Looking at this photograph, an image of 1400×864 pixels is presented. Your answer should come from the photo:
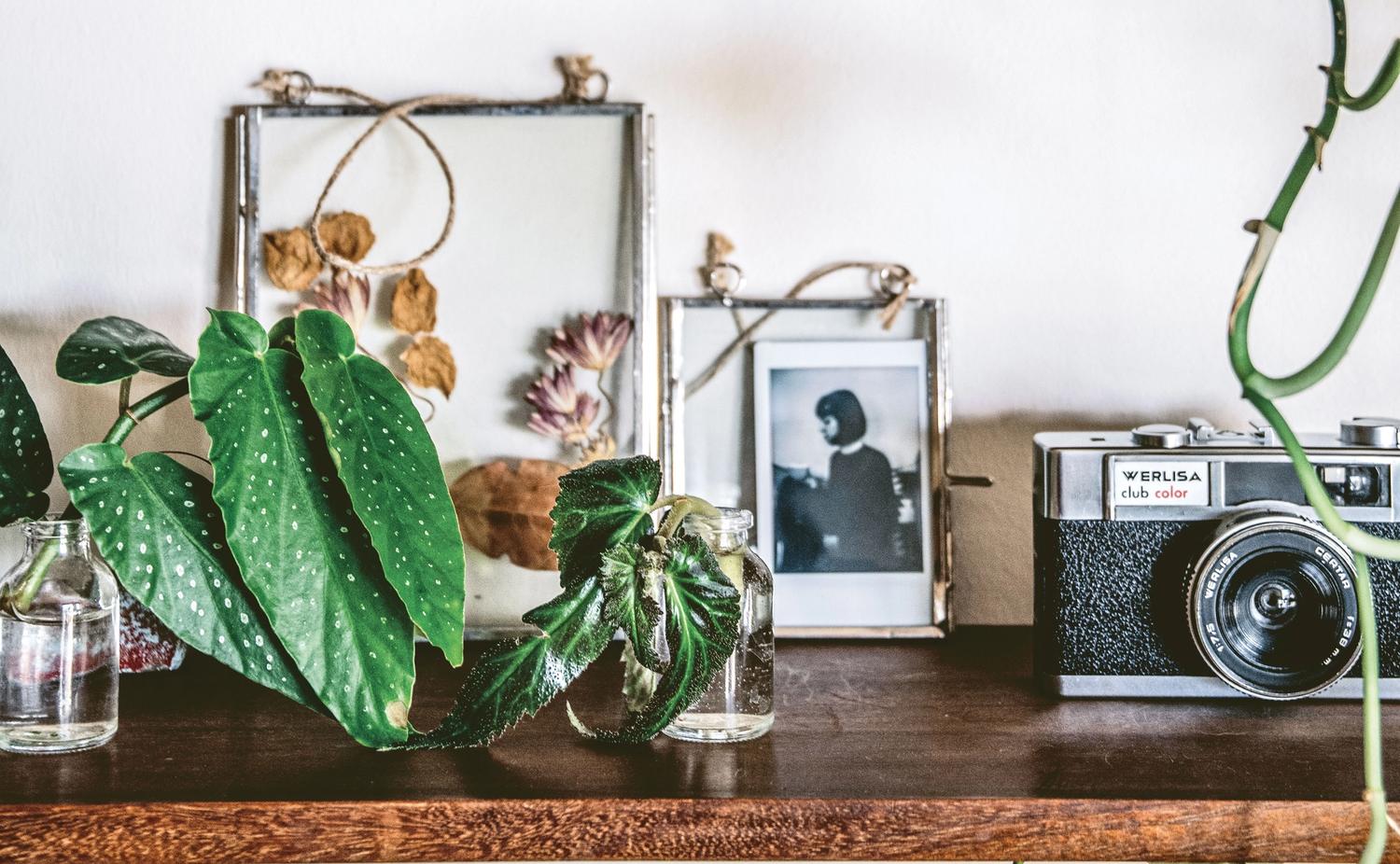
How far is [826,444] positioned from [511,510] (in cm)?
23

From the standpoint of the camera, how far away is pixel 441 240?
800 millimetres

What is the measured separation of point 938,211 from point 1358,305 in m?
0.34

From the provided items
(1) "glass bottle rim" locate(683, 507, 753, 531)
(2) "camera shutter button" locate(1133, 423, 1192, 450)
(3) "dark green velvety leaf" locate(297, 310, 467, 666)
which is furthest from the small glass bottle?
(2) "camera shutter button" locate(1133, 423, 1192, 450)

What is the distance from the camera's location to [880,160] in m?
0.82

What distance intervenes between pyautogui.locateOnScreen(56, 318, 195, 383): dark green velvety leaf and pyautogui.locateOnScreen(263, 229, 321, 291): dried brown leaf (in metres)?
0.16

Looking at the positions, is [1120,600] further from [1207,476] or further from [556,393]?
[556,393]

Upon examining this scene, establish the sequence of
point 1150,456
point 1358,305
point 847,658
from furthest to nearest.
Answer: point 847,658 < point 1150,456 < point 1358,305

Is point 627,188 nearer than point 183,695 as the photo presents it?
No

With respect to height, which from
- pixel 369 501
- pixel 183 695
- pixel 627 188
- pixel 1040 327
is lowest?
pixel 183 695

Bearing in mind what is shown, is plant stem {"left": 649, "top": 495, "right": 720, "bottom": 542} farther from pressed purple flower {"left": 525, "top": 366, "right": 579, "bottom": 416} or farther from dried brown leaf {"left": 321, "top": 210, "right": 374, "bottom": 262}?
dried brown leaf {"left": 321, "top": 210, "right": 374, "bottom": 262}

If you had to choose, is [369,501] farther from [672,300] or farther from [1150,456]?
[1150,456]

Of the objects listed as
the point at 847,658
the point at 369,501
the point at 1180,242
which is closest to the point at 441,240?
the point at 369,501

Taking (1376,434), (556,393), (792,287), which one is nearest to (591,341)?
(556,393)

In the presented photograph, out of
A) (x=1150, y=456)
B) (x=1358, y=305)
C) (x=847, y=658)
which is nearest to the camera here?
(x=1358, y=305)
